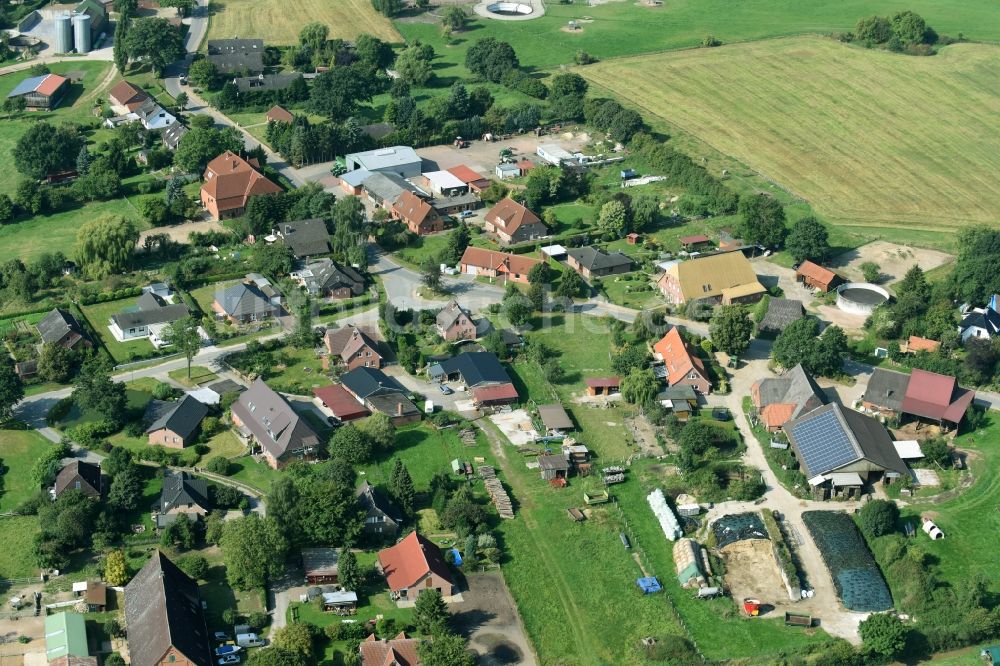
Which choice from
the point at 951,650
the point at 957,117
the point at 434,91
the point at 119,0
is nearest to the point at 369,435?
the point at 951,650

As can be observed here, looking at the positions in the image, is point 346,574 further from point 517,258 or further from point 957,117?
point 957,117

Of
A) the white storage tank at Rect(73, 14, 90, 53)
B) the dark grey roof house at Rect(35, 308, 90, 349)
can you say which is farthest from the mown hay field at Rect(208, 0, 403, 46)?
the dark grey roof house at Rect(35, 308, 90, 349)

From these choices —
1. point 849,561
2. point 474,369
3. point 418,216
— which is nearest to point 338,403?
point 474,369

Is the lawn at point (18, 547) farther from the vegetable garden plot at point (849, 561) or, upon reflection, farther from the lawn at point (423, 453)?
the vegetable garden plot at point (849, 561)

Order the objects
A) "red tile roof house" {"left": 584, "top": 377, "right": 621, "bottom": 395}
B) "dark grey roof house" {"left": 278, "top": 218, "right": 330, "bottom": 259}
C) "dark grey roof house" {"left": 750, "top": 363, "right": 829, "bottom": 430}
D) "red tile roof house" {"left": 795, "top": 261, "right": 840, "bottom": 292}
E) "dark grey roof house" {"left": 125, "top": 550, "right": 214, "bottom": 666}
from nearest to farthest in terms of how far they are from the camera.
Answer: "dark grey roof house" {"left": 125, "top": 550, "right": 214, "bottom": 666} < "dark grey roof house" {"left": 750, "top": 363, "right": 829, "bottom": 430} < "red tile roof house" {"left": 584, "top": 377, "right": 621, "bottom": 395} < "red tile roof house" {"left": 795, "top": 261, "right": 840, "bottom": 292} < "dark grey roof house" {"left": 278, "top": 218, "right": 330, "bottom": 259}

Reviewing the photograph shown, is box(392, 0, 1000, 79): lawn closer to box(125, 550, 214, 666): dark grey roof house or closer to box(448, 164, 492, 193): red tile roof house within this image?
box(448, 164, 492, 193): red tile roof house

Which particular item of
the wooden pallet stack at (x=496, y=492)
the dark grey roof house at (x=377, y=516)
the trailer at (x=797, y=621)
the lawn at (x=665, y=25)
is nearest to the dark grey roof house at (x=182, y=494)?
the dark grey roof house at (x=377, y=516)
